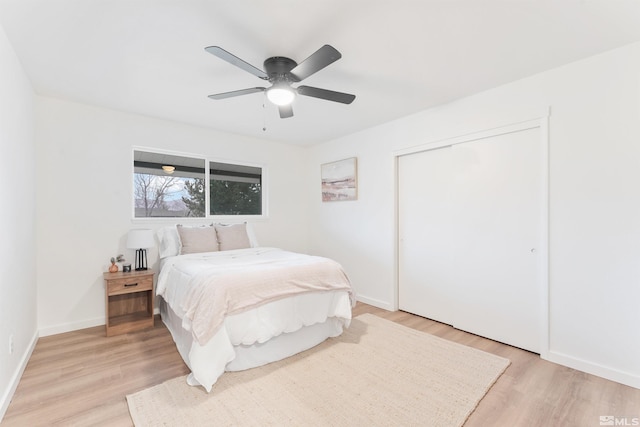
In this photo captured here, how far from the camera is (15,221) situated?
86.3 inches

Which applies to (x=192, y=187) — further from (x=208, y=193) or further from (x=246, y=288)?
(x=246, y=288)

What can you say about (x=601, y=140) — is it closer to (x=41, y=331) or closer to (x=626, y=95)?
(x=626, y=95)

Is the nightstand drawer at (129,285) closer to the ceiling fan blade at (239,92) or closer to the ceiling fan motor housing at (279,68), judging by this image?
the ceiling fan blade at (239,92)

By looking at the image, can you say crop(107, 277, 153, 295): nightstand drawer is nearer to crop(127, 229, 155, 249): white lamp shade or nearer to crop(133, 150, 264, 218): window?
crop(127, 229, 155, 249): white lamp shade

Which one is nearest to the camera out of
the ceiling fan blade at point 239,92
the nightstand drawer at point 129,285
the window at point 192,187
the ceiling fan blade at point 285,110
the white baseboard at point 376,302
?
the ceiling fan blade at point 239,92

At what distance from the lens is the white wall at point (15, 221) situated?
6.22 feet

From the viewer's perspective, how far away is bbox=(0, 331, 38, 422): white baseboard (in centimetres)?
182

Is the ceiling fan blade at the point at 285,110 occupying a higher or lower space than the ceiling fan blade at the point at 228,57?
lower

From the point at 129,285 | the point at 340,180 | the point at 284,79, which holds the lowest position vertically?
the point at 129,285

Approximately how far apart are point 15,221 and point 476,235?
4037mm

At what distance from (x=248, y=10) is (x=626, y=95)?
109 inches

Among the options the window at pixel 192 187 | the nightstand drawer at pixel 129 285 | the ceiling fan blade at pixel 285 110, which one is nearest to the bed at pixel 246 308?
the nightstand drawer at pixel 129 285

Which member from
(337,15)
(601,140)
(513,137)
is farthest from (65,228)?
(601,140)

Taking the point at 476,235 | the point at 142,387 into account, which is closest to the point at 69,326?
the point at 142,387
